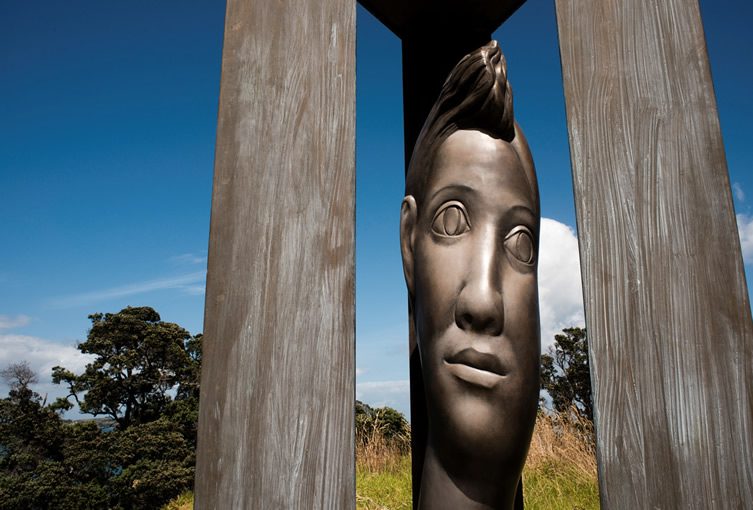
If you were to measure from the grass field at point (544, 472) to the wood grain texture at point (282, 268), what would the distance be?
4.52 metres

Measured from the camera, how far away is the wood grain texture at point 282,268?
1210mm

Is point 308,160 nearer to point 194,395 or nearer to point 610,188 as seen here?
point 610,188

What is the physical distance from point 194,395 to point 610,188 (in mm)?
12526

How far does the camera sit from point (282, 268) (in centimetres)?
131

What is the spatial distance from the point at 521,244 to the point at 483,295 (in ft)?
0.91

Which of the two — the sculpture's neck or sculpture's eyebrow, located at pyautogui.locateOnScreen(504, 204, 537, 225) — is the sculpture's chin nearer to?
the sculpture's neck

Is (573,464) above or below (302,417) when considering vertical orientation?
below

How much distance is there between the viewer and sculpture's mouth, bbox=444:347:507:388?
62.0 inches

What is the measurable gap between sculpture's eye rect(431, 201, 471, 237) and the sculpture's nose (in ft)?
0.28

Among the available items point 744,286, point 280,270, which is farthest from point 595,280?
point 280,270

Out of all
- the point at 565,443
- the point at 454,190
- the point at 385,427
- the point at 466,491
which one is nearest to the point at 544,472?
the point at 565,443

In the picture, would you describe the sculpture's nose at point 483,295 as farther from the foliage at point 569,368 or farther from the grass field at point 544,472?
the foliage at point 569,368

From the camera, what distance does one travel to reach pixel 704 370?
1.21m

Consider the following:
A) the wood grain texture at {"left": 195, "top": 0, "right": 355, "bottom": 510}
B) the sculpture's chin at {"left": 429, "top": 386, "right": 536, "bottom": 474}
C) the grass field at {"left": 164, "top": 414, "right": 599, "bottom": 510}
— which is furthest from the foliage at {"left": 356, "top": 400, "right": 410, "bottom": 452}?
the wood grain texture at {"left": 195, "top": 0, "right": 355, "bottom": 510}
